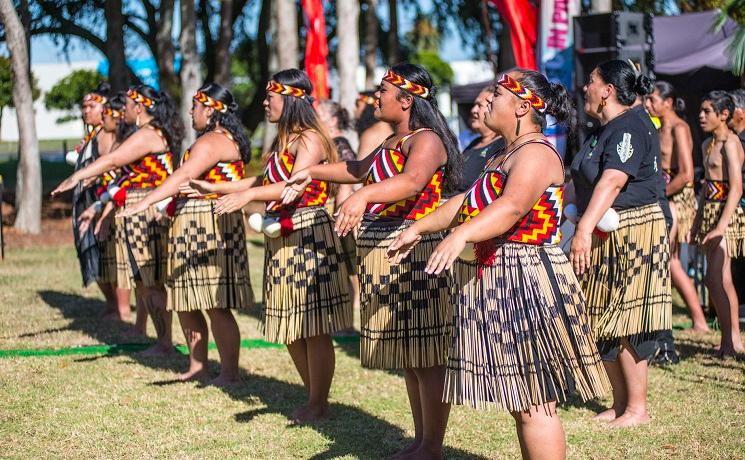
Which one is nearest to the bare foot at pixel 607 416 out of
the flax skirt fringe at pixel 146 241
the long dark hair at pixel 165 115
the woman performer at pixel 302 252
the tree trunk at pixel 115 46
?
the woman performer at pixel 302 252

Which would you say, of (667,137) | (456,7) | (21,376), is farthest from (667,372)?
(456,7)

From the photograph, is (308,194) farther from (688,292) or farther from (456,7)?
(456,7)

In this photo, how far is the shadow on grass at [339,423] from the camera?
4754 millimetres

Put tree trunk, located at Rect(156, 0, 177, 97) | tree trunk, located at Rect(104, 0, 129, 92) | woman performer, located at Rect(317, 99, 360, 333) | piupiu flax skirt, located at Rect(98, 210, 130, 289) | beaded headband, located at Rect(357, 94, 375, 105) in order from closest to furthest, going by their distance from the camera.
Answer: woman performer, located at Rect(317, 99, 360, 333) → piupiu flax skirt, located at Rect(98, 210, 130, 289) → beaded headband, located at Rect(357, 94, 375, 105) → tree trunk, located at Rect(104, 0, 129, 92) → tree trunk, located at Rect(156, 0, 177, 97)

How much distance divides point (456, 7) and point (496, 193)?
1015 inches

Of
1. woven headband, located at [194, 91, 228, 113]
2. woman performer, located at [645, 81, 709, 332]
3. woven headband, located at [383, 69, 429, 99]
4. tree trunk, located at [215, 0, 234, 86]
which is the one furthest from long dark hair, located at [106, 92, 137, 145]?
tree trunk, located at [215, 0, 234, 86]

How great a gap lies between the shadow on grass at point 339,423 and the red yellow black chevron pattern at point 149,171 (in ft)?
5.08

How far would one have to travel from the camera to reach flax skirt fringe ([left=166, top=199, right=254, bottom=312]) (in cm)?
587

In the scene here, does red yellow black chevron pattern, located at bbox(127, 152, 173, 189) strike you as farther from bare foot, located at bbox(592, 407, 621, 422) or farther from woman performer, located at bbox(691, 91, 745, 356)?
woman performer, located at bbox(691, 91, 745, 356)

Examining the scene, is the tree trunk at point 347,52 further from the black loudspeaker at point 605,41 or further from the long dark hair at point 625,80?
the long dark hair at point 625,80

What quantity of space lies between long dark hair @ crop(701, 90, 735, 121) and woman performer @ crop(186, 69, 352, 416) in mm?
2936

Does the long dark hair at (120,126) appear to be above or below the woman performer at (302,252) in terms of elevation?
above

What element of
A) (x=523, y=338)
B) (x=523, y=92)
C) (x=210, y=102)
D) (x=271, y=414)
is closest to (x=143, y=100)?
(x=210, y=102)

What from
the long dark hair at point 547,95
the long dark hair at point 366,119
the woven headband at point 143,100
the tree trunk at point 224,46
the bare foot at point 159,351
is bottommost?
the bare foot at point 159,351
